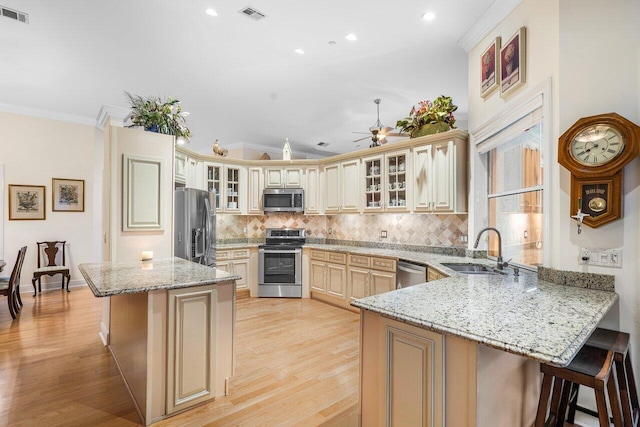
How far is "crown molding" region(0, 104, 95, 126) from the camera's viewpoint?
5008 millimetres

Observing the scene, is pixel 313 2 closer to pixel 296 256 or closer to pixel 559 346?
pixel 559 346

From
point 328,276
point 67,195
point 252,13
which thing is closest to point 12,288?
point 67,195

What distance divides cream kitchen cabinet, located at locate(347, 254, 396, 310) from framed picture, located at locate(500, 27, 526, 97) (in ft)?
7.31

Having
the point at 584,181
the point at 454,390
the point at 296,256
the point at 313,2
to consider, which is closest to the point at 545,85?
the point at 584,181

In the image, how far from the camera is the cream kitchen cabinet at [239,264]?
4.97 m

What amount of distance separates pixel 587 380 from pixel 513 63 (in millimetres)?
2227

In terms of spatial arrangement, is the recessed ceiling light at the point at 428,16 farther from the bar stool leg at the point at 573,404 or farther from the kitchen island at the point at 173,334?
the bar stool leg at the point at 573,404

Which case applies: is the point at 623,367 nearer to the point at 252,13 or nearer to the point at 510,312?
the point at 510,312

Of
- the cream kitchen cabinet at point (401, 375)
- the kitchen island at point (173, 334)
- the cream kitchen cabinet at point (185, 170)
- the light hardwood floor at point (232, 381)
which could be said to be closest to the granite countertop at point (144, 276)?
the kitchen island at point (173, 334)

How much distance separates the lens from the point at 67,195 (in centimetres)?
551

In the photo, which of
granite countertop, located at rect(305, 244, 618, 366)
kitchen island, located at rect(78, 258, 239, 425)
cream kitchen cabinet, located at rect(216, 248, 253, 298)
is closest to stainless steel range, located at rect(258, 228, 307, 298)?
cream kitchen cabinet, located at rect(216, 248, 253, 298)

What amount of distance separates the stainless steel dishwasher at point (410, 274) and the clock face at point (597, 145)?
1.86 m

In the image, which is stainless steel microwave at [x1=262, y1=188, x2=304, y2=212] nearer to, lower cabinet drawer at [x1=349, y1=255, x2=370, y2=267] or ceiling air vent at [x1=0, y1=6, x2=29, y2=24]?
lower cabinet drawer at [x1=349, y1=255, x2=370, y2=267]

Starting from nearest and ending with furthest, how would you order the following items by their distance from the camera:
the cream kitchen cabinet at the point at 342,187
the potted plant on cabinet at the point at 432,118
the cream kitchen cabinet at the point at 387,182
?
the potted plant on cabinet at the point at 432,118, the cream kitchen cabinet at the point at 387,182, the cream kitchen cabinet at the point at 342,187
